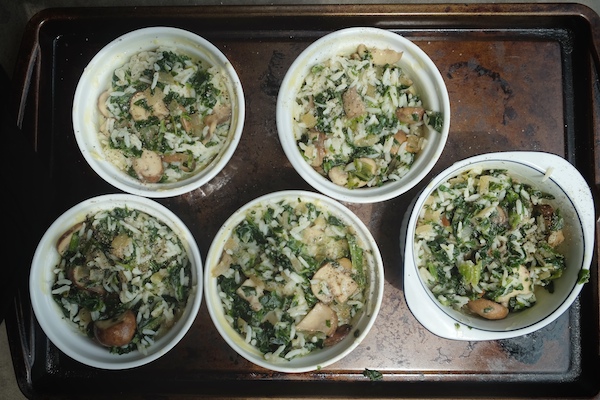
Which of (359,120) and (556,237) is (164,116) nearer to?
(359,120)

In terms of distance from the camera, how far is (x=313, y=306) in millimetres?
2047

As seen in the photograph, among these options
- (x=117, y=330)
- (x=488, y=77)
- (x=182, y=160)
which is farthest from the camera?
(x=488, y=77)

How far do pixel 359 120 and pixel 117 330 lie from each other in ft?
4.10

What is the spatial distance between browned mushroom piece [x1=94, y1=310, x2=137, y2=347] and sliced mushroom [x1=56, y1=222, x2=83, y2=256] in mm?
325

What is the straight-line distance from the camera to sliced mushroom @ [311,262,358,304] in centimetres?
201

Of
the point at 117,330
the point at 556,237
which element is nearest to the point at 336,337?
the point at 117,330

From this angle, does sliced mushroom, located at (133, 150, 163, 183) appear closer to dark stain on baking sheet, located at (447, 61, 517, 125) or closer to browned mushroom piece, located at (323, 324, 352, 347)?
browned mushroom piece, located at (323, 324, 352, 347)

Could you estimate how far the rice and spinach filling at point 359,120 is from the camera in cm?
204

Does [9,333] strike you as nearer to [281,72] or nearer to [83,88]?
[83,88]

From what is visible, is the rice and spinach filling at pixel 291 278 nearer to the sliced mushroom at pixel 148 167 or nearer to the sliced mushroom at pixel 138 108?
the sliced mushroom at pixel 148 167

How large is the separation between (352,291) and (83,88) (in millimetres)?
1339

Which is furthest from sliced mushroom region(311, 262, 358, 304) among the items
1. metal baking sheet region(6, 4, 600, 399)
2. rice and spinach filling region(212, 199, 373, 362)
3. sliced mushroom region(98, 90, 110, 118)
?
sliced mushroom region(98, 90, 110, 118)

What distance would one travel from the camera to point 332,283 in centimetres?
201

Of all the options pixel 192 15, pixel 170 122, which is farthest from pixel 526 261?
pixel 192 15
